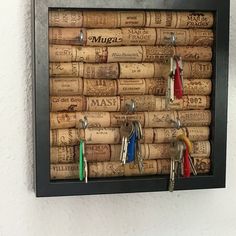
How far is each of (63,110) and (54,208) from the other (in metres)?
0.14

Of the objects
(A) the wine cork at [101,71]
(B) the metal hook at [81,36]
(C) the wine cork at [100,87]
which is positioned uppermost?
(B) the metal hook at [81,36]

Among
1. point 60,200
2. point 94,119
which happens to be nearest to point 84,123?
point 94,119

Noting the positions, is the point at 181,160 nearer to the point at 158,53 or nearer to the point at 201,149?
the point at 201,149

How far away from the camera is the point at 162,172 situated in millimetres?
678

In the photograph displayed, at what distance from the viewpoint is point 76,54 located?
642 mm

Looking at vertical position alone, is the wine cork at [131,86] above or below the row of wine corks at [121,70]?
below

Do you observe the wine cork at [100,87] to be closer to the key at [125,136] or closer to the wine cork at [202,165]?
the key at [125,136]

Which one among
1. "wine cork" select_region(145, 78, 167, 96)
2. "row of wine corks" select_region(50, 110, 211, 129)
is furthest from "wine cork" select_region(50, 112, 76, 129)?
"wine cork" select_region(145, 78, 167, 96)

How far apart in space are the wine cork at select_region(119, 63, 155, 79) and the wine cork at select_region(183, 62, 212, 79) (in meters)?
0.05

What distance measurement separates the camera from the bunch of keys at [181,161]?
0.66m

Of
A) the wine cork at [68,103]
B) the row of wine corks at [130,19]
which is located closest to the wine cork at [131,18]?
the row of wine corks at [130,19]

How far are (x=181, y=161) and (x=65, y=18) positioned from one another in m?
0.23

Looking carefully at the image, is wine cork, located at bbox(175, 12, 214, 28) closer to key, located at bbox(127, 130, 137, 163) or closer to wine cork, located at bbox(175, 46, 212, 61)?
wine cork, located at bbox(175, 46, 212, 61)

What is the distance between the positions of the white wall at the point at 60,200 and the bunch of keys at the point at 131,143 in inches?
3.2
